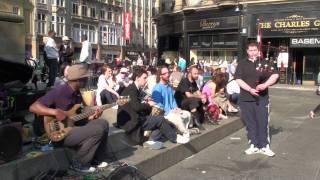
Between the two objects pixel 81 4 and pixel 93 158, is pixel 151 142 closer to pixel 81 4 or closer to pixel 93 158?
pixel 93 158

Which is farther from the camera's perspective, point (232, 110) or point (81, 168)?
point (232, 110)

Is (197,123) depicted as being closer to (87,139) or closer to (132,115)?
(132,115)

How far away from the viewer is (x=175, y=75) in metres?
12.0

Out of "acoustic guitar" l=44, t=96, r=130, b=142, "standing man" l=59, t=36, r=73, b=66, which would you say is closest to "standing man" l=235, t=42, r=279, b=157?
"acoustic guitar" l=44, t=96, r=130, b=142

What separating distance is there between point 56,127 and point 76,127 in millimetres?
261

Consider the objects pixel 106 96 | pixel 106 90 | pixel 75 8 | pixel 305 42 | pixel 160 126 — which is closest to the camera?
pixel 160 126

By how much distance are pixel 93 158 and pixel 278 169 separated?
3029 mm

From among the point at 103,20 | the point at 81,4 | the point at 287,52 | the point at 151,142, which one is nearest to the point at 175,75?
the point at 151,142

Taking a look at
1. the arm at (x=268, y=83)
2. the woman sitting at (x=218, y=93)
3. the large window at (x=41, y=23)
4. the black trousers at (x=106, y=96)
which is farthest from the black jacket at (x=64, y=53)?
the large window at (x=41, y=23)

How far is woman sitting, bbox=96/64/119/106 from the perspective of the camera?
11.5 m

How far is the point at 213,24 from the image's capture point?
3553cm

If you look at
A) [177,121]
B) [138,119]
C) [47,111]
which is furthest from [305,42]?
[47,111]

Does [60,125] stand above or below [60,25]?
below

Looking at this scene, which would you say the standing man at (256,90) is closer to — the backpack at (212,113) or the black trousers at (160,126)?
the black trousers at (160,126)
